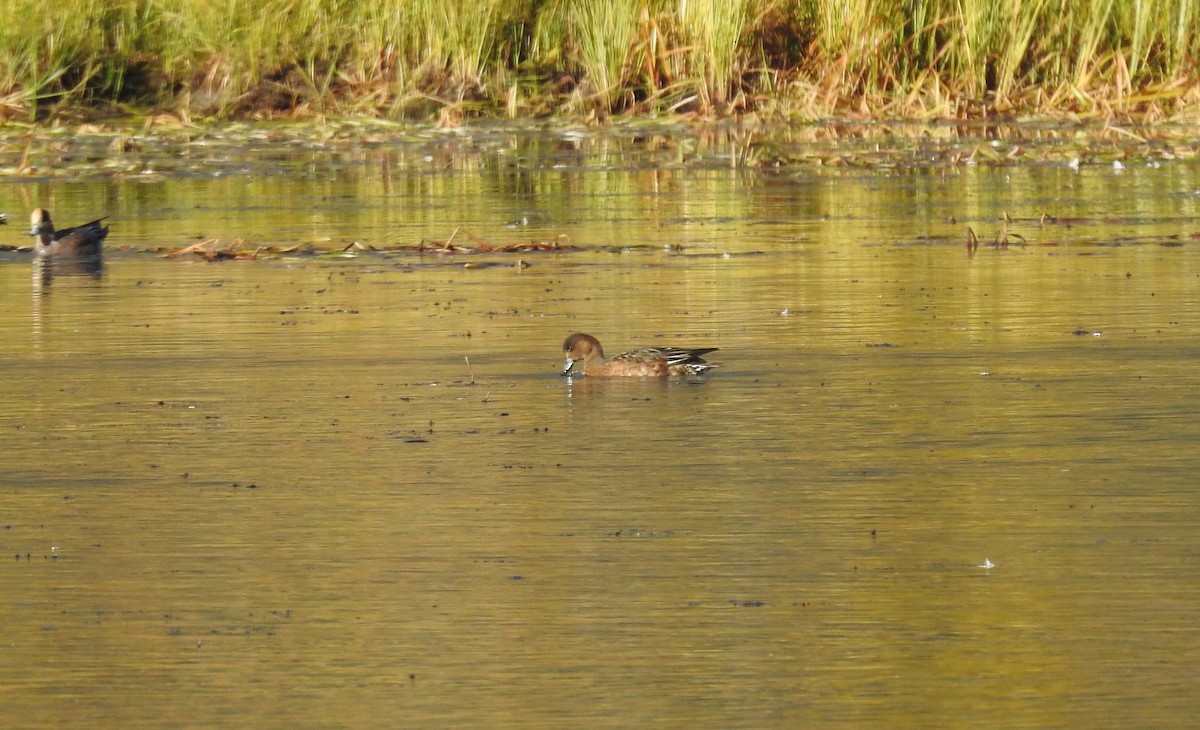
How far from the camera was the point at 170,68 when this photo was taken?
25719 millimetres

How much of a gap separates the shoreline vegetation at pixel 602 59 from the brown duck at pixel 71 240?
9.24 meters

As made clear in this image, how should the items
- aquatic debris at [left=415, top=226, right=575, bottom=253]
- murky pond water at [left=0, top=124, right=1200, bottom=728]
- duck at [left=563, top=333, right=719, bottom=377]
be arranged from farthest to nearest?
aquatic debris at [left=415, top=226, right=575, bottom=253]
duck at [left=563, top=333, right=719, bottom=377]
murky pond water at [left=0, top=124, right=1200, bottom=728]

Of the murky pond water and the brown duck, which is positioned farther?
the brown duck

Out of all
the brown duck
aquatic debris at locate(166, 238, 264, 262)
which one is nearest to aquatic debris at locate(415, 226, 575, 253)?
aquatic debris at locate(166, 238, 264, 262)

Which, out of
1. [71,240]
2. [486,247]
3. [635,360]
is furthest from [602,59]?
[635,360]

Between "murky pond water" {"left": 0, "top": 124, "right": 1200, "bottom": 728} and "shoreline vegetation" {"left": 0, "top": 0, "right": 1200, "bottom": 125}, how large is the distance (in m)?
10.2

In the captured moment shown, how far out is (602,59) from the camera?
968 inches

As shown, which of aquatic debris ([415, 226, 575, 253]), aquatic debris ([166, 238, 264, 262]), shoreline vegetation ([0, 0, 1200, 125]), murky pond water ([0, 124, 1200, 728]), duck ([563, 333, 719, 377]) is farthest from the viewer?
shoreline vegetation ([0, 0, 1200, 125])

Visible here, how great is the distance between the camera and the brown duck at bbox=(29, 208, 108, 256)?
1455cm

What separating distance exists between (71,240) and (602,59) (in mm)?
10753

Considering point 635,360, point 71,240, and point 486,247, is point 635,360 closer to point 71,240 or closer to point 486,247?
point 486,247

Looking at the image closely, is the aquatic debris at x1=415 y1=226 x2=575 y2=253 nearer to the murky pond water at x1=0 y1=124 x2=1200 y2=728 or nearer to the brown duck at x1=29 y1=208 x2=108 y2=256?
the murky pond water at x1=0 y1=124 x2=1200 y2=728

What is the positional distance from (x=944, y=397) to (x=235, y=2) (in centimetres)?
1777

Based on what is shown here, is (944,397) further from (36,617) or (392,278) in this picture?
(392,278)
